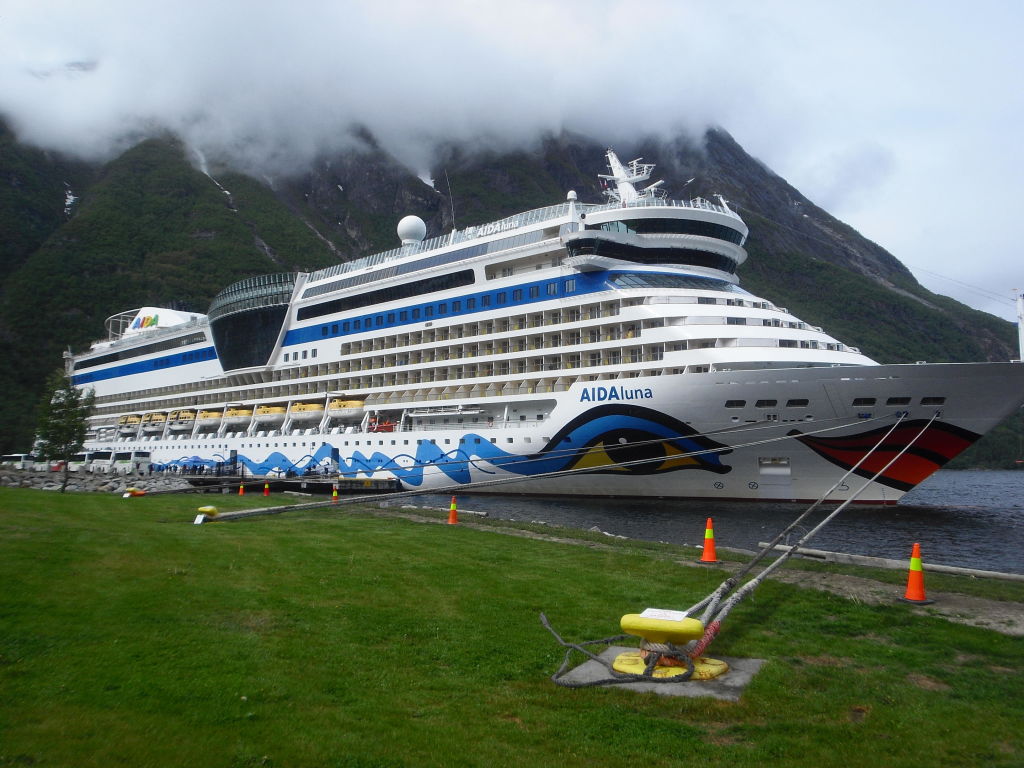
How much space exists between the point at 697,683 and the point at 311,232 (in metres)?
124

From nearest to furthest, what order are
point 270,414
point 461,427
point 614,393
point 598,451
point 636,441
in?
point 636,441
point 614,393
point 598,451
point 461,427
point 270,414

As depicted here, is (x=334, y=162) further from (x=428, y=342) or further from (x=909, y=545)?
(x=909, y=545)

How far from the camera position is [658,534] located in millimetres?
18859

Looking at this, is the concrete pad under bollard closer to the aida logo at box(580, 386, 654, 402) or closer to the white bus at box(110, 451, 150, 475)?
the aida logo at box(580, 386, 654, 402)

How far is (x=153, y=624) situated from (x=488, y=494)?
27132 mm

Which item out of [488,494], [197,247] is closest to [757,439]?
[488,494]

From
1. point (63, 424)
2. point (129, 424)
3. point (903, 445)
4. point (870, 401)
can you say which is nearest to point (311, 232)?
point (129, 424)

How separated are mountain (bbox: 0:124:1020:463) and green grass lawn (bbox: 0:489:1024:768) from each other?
79804 mm

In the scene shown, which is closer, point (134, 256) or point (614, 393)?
point (614, 393)

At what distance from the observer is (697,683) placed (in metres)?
5.31

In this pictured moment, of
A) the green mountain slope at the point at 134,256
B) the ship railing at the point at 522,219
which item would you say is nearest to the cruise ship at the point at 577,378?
Answer: the ship railing at the point at 522,219

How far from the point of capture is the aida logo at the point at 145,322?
60.2 meters

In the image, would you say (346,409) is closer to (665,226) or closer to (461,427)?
(461,427)

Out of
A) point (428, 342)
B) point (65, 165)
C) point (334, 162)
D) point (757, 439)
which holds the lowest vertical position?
point (757, 439)
